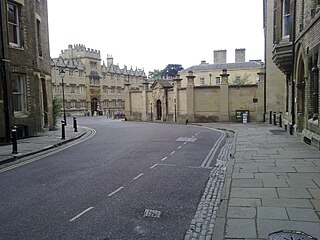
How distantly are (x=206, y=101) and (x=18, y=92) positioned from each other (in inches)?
717

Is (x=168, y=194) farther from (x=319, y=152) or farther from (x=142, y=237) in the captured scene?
(x=319, y=152)

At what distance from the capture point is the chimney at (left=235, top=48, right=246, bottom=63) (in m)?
61.3

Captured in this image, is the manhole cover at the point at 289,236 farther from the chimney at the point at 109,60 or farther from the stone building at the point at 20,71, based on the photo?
the chimney at the point at 109,60

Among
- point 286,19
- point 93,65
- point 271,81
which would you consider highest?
point 93,65

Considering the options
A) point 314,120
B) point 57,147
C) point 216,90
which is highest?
point 216,90

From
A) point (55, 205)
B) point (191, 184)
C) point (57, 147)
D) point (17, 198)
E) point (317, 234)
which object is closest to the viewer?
point (317, 234)

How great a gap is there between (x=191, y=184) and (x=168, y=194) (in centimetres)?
102

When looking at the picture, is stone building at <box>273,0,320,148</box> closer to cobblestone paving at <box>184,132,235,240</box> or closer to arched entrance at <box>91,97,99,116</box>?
cobblestone paving at <box>184,132,235,240</box>

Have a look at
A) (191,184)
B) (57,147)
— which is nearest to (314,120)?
(191,184)

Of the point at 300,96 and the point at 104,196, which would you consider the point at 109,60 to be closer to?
the point at 300,96

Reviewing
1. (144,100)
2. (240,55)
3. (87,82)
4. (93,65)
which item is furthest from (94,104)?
(240,55)

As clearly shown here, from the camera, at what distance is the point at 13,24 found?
54.9ft

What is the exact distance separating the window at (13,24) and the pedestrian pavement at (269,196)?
44.2ft

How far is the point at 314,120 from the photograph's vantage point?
12211mm
